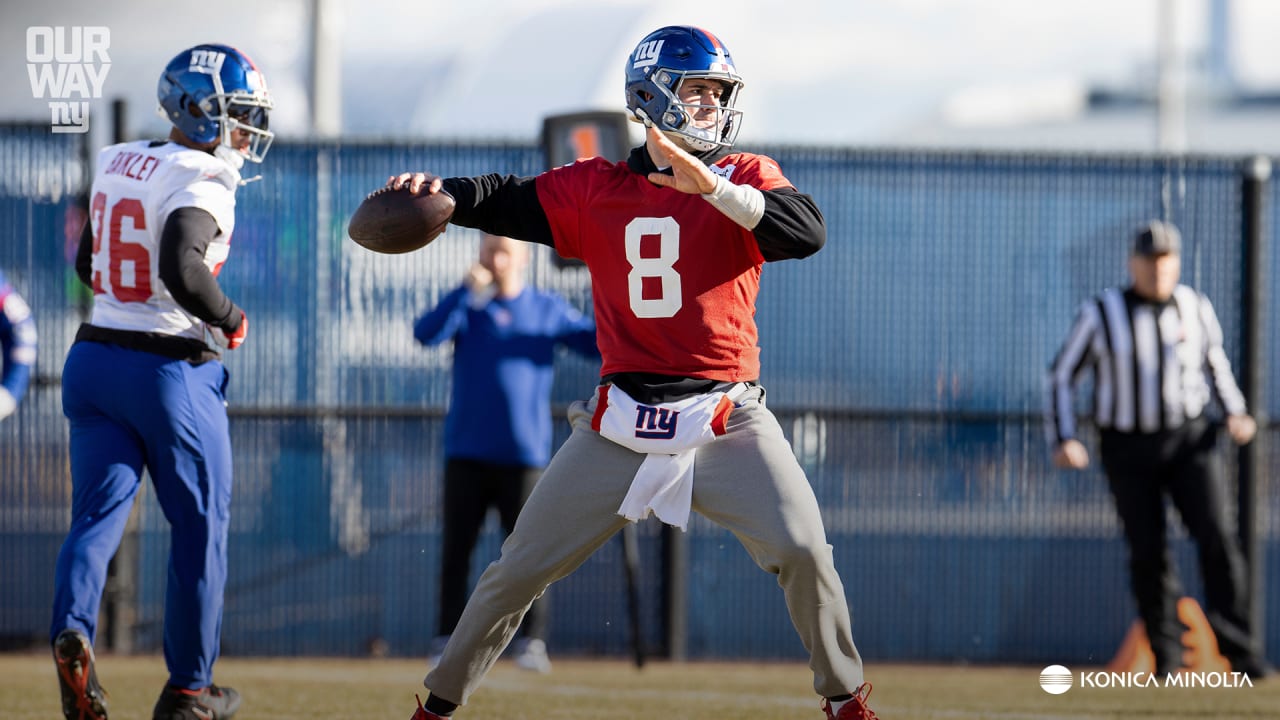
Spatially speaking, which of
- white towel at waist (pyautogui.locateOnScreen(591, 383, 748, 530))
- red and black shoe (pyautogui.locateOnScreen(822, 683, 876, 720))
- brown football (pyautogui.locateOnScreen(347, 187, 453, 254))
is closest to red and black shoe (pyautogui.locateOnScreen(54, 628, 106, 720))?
brown football (pyautogui.locateOnScreen(347, 187, 453, 254))

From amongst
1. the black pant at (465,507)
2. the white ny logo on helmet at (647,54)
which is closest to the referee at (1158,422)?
the black pant at (465,507)

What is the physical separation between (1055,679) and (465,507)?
3.00m

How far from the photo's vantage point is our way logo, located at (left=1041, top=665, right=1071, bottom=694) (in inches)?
295

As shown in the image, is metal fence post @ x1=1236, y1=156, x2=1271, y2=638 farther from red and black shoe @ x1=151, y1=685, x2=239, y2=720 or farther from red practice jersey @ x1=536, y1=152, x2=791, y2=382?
red and black shoe @ x1=151, y1=685, x2=239, y2=720

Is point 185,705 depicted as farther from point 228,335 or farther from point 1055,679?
point 1055,679

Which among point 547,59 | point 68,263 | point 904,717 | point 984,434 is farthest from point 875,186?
point 547,59

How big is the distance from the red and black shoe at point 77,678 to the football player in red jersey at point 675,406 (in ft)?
3.44

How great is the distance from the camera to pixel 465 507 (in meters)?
7.77

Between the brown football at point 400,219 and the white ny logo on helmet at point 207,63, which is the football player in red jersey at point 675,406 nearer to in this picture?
the brown football at point 400,219

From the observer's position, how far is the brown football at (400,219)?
4336 mm

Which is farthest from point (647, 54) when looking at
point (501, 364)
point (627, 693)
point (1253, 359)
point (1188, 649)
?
point (1253, 359)

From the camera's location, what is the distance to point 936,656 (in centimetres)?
867

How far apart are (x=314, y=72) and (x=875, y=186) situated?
18.0ft

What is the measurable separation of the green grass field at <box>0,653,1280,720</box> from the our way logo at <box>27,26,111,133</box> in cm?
277
